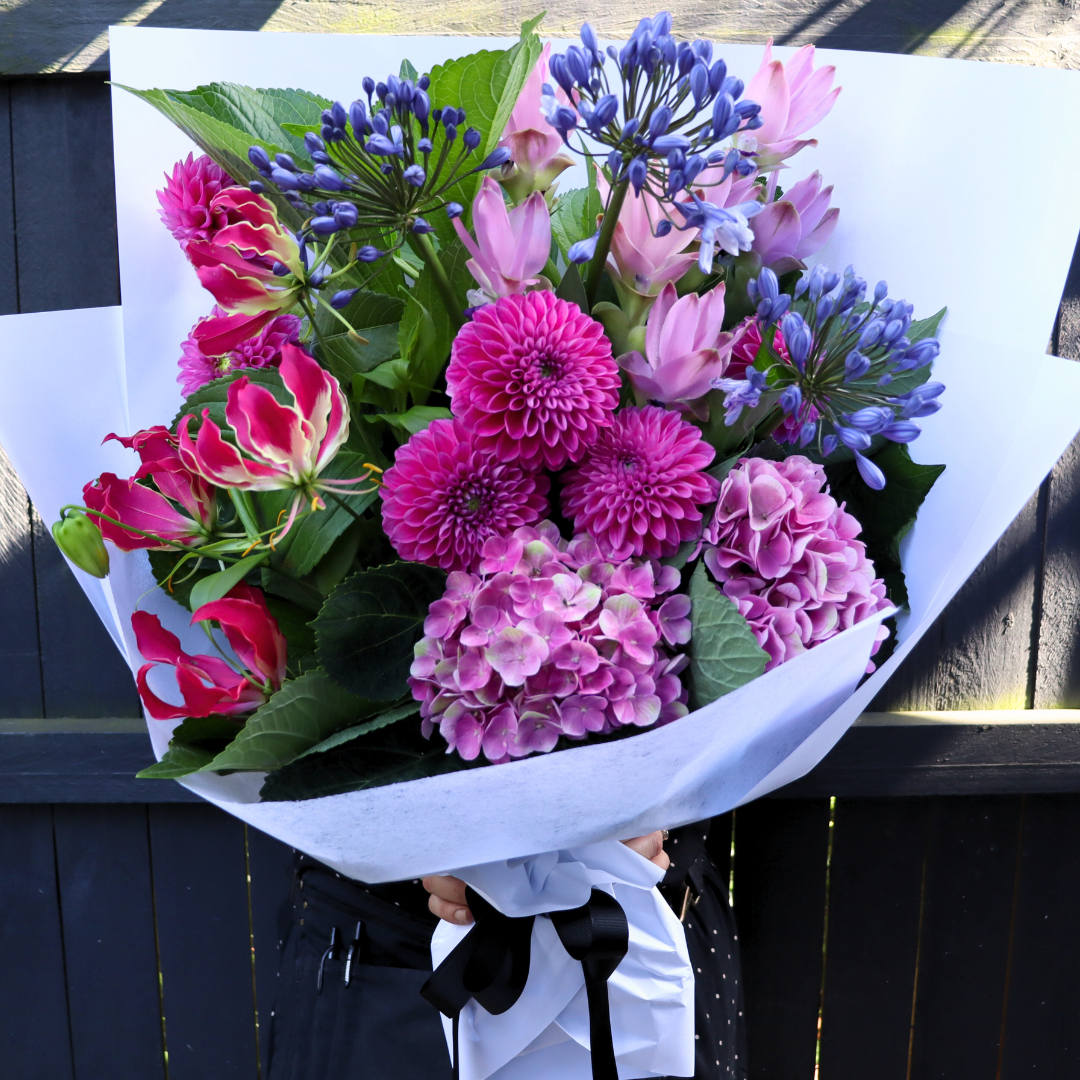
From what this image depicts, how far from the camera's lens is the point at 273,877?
46.6 inches

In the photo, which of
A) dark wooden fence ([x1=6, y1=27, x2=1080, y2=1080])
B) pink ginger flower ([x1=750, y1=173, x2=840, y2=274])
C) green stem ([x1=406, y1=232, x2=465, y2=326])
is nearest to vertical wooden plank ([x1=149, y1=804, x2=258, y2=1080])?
dark wooden fence ([x1=6, y1=27, x2=1080, y2=1080])

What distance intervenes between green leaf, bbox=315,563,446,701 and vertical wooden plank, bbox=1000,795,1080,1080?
1125 millimetres

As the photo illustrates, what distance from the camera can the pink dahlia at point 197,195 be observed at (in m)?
0.55

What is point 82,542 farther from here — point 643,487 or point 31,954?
point 31,954

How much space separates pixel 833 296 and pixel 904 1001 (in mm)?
1181

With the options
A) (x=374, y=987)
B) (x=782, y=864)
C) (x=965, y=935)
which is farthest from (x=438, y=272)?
(x=965, y=935)

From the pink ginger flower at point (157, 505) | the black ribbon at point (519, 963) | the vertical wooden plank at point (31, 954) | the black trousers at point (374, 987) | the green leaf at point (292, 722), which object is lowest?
the vertical wooden plank at point (31, 954)

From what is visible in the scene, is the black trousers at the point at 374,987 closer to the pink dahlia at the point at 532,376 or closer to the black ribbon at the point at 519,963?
the black ribbon at the point at 519,963

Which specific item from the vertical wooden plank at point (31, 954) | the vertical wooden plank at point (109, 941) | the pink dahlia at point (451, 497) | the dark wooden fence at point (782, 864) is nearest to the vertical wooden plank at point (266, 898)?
the dark wooden fence at point (782, 864)

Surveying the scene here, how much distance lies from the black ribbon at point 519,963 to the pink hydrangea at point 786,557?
9.0 inches

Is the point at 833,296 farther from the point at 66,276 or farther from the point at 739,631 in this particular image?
the point at 66,276

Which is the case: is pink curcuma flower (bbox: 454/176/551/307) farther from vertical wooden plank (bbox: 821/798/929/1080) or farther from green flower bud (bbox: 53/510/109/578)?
vertical wooden plank (bbox: 821/798/929/1080)

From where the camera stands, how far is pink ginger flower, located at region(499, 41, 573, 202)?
49 cm

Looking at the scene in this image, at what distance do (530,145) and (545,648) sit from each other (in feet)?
0.99
